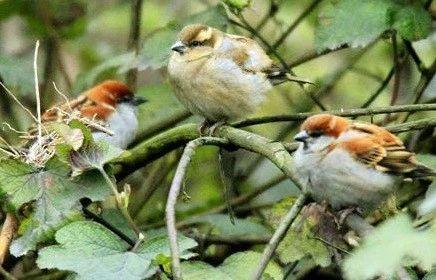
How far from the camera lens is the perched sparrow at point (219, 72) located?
170 inches

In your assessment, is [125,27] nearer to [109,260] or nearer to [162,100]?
[162,100]

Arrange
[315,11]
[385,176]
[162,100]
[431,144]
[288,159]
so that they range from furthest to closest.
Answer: [315,11] → [162,100] → [431,144] → [385,176] → [288,159]

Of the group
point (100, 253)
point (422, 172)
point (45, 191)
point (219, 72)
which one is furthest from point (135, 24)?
point (100, 253)

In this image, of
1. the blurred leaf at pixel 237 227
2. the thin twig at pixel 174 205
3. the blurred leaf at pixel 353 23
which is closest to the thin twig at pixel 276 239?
the thin twig at pixel 174 205

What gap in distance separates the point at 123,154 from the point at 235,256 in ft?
1.46

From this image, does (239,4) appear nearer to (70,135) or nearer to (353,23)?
(353,23)

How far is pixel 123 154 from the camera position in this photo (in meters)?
2.93

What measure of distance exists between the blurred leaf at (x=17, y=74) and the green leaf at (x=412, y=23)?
1.77m

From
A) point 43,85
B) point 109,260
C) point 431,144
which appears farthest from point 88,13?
point 109,260

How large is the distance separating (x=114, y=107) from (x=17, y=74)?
2.55ft

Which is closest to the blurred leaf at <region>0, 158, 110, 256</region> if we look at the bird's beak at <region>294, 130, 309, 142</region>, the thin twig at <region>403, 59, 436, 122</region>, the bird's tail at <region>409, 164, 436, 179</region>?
the bird's beak at <region>294, 130, 309, 142</region>

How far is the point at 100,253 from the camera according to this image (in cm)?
261

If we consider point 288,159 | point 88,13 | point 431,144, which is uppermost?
point 288,159

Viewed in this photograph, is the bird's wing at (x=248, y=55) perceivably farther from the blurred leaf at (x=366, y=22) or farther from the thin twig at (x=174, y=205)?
the thin twig at (x=174, y=205)
